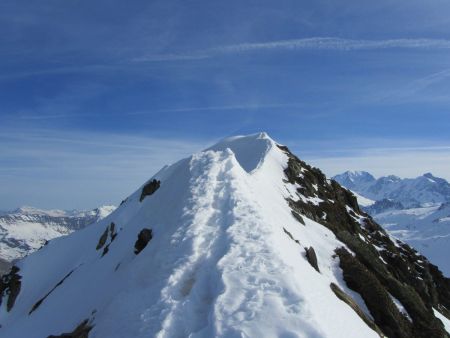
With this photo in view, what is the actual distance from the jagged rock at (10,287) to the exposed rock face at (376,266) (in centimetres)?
4059

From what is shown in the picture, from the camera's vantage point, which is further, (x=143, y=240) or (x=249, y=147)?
(x=249, y=147)

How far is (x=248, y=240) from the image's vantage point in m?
21.3

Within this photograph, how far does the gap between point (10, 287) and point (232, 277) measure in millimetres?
55838

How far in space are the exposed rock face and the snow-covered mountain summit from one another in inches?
5.5

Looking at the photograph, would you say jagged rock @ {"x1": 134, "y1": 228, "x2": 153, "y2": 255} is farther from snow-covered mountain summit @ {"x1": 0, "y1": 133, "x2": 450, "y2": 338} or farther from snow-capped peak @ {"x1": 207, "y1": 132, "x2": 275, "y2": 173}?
snow-capped peak @ {"x1": 207, "y1": 132, "x2": 275, "y2": 173}

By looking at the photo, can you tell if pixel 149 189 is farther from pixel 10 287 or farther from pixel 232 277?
pixel 232 277

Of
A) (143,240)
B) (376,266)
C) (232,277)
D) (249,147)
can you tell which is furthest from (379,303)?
(249,147)

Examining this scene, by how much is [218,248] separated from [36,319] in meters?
23.1

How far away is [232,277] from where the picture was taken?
58.7ft

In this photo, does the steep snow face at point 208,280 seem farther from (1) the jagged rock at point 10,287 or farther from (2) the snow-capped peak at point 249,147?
(1) the jagged rock at point 10,287

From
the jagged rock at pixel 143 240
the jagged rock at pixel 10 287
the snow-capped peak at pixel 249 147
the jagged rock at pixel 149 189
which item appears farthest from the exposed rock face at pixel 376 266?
the jagged rock at pixel 10 287

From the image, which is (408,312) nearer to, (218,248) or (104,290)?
(218,248)

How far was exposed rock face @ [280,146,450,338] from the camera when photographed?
28984mm

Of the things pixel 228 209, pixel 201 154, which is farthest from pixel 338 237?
pixel 228 209
